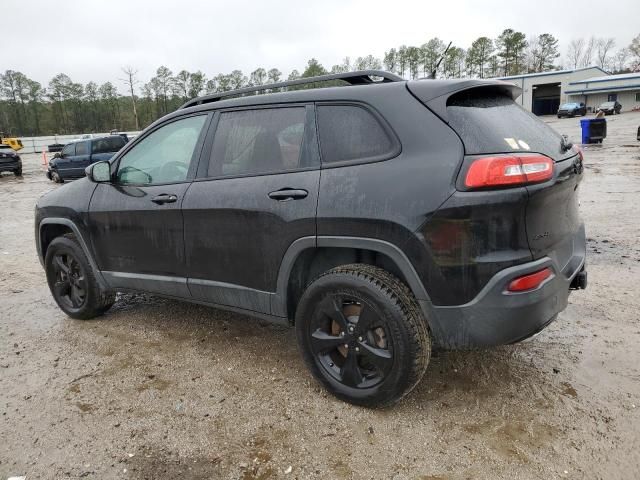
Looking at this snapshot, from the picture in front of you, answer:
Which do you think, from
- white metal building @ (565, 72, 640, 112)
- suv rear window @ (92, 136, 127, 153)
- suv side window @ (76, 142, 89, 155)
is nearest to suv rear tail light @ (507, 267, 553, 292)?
suv rear window @ (92, 136, 127, 153)

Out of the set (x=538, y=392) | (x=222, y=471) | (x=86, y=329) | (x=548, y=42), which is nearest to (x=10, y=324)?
(x=86, y=329)

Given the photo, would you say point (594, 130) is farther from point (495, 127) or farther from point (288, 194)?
point (288, 194)

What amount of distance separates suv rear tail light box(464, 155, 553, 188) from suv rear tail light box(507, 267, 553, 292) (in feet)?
1.47

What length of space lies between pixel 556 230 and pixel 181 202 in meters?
2.36

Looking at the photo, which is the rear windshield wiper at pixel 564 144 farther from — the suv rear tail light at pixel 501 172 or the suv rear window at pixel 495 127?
the suv rear tail light at pixel 501 172

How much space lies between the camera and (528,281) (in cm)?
240

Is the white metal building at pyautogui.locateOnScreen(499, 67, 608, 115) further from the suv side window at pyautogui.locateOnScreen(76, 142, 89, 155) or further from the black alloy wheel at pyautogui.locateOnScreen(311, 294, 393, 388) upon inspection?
the black alloy wheel at pyautogui.locateOnScreen(311, 294, 393, 388)

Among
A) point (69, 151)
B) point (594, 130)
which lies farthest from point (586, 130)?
point (69, 151)

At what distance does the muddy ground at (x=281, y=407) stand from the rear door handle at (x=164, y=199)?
113 centimetres

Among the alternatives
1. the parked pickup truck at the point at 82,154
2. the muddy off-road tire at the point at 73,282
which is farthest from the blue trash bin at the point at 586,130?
the muddy off-road tire at the point at 73,282

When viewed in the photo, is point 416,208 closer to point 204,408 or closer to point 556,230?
point 556,230

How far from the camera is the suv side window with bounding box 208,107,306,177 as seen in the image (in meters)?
3.04

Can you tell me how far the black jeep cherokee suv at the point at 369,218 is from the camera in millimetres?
2393

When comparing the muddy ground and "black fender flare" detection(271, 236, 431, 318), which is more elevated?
"black fender flare" detection(271, 236, 431, 318)
